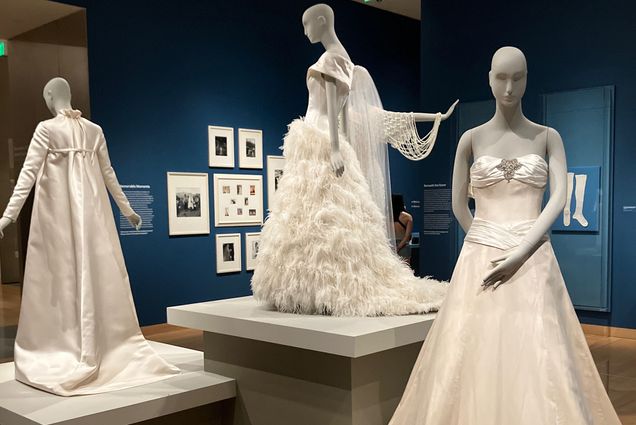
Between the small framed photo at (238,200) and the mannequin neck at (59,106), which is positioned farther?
the small framed photo at (238,200)

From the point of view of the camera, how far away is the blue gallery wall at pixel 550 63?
6.37 m

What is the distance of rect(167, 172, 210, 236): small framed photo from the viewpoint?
711 centimetres

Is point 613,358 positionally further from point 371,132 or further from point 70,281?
point 70,281

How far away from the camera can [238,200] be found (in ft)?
25.7

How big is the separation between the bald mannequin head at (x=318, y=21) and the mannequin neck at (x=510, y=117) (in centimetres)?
148

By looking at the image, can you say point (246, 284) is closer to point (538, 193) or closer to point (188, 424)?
point (188, 424)

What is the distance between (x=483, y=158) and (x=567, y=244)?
15.0ft

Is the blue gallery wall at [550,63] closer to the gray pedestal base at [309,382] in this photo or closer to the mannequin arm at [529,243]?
the gray pedestal base at [309,382]

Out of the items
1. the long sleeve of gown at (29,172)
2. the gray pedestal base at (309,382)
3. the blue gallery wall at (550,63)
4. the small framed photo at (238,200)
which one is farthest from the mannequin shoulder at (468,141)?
the small framed photo at (238,200)

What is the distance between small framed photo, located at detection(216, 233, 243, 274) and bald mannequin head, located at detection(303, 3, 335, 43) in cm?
426

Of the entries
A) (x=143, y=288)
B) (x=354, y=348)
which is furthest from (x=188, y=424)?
(x=143, y=288)

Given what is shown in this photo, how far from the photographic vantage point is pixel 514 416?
229 cm

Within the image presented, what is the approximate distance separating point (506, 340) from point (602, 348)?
167 inches

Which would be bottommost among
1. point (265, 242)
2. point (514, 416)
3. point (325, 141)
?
point (514, 416)
